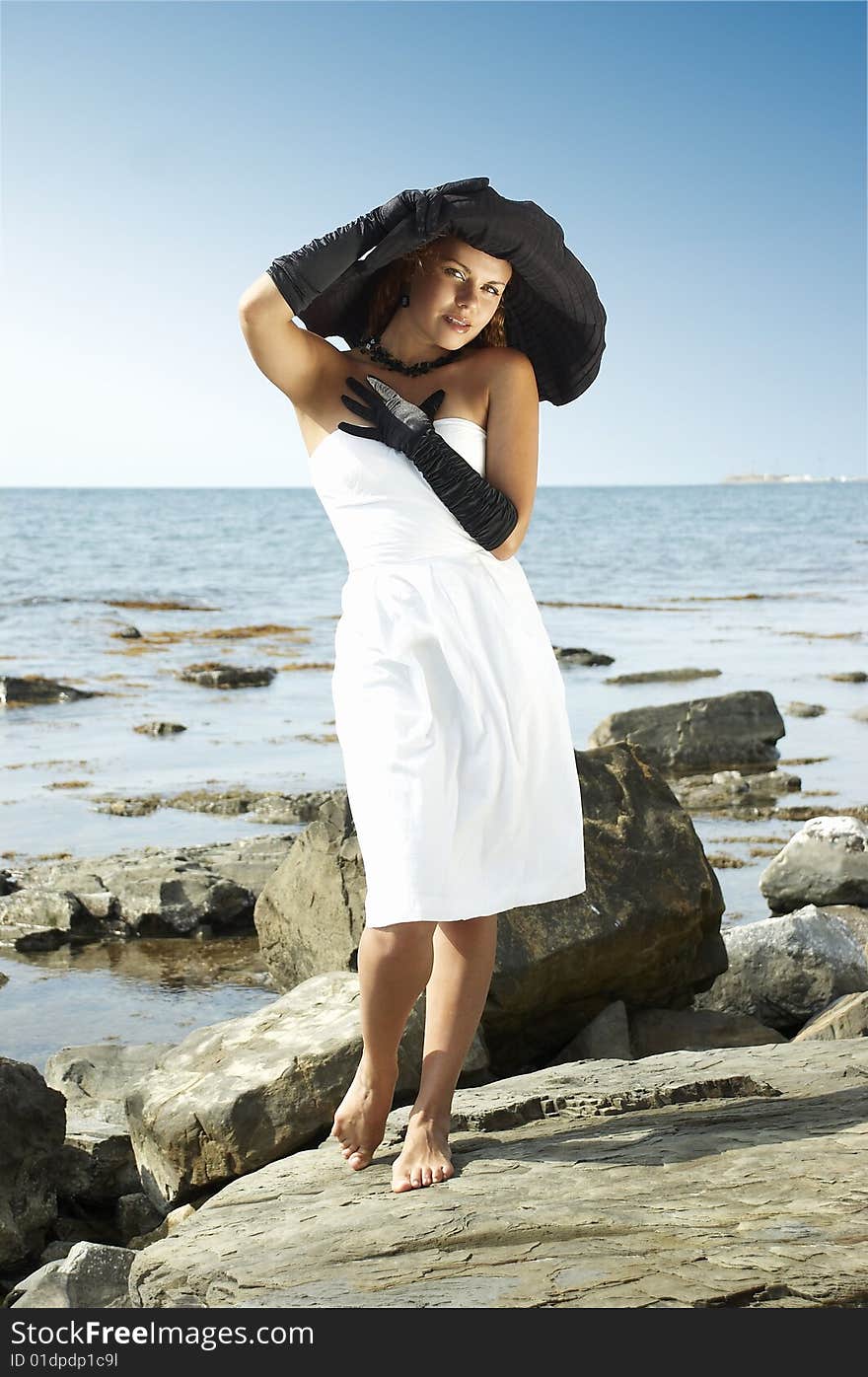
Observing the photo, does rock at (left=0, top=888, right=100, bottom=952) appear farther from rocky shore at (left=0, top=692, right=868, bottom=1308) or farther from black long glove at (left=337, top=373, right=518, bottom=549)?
black long glove at (left=337, top=373, right=518, bottom=549)

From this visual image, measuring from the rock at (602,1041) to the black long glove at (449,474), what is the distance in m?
2.33

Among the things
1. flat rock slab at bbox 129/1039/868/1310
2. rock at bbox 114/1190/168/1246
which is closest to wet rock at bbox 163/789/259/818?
rock at bbox 114/1190/168/1246

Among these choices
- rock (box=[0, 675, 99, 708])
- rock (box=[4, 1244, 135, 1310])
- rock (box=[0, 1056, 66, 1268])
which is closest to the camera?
rock (box=[4, 1244, 135, 1310])

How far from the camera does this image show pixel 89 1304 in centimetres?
348

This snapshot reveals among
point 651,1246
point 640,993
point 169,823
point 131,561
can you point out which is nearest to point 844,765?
point 169,823

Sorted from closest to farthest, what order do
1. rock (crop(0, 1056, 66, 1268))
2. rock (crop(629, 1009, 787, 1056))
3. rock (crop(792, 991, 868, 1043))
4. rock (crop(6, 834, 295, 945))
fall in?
rock (crop(0, 1056, 66, 1268)) < rock (crop(792, 991, 868, 1043)) < rock (crop(629, 1009, 787, 1056)) < rock (crop(6, 834, 295, 945))

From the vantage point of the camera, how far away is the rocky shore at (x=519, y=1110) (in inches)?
108

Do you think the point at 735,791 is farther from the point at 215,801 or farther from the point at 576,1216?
the point at 576,1216

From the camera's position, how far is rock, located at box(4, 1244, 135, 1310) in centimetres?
351

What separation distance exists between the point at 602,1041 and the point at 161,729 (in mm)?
8261

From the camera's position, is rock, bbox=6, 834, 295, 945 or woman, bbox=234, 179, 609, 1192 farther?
rock, bbox=6, 834, 295, 945
